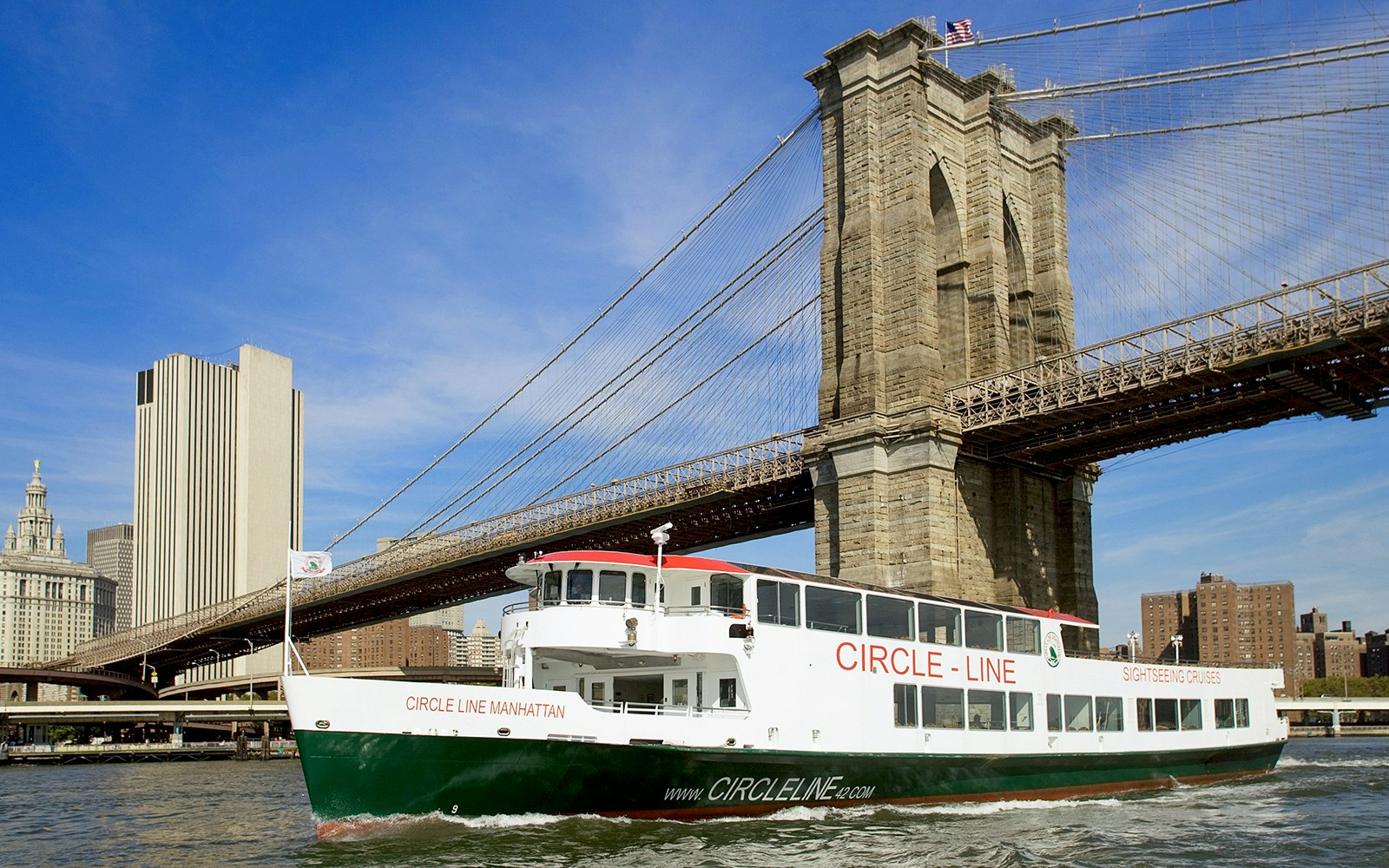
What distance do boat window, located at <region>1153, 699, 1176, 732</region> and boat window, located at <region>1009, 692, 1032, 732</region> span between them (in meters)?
5.98

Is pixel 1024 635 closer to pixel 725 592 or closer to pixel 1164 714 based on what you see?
pixel 1164 714

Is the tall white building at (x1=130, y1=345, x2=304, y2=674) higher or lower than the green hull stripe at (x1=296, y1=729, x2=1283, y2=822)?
higher

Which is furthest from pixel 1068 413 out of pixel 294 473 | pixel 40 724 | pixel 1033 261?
pixel 294 473

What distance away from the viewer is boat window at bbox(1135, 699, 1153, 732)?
107ft

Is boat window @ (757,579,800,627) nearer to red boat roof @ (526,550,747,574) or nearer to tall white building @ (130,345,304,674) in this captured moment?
red boat roof @ (526,550,747,574)

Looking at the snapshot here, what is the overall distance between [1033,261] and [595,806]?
123 feet

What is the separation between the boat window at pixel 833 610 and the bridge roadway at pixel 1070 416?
1725 cm

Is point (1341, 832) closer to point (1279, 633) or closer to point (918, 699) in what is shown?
point (918, 699)

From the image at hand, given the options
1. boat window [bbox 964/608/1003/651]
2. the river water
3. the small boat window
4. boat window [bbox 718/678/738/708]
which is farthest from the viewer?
the small boat window

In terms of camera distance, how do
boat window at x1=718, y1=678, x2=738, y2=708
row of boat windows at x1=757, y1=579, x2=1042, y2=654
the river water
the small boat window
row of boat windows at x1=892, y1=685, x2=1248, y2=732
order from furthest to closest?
the small boat window → row of boat windows at x1=892, y1=685, x2=1248, y2=732 → row of boat windows at x1=757, y1=579, x2=1042, y2=654 → boat window at x1=718, y1=678, x2=738, y2=708 → the river water

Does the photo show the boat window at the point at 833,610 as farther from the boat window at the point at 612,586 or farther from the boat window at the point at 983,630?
the boat window at the point at 612,586

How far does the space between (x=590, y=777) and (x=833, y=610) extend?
20.8 feet

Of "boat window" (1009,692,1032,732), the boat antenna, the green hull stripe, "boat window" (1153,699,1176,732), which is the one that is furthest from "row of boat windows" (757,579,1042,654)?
"boat window" (1153,699,1176,732)

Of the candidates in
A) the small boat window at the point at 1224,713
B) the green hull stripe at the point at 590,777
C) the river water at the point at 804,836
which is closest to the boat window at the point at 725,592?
the green hull stripe at the point at 590,777
